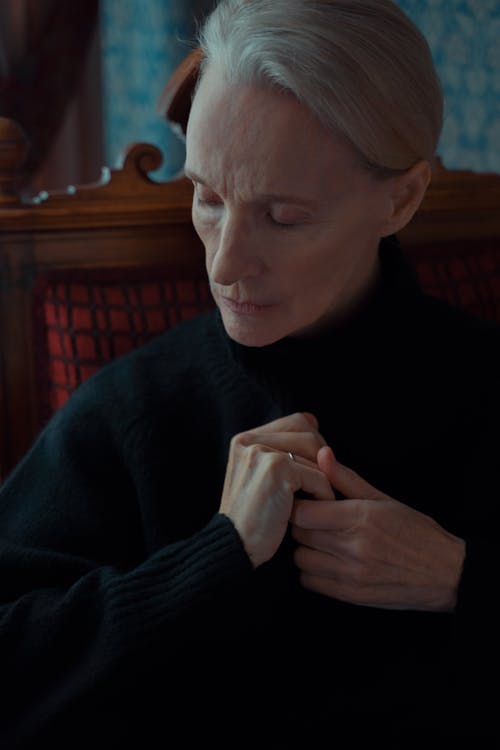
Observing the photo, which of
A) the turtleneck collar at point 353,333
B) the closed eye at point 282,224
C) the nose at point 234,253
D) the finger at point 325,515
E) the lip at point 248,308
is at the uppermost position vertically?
the closed eye at point 282,224

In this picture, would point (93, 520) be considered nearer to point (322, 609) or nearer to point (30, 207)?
point (322, 609)

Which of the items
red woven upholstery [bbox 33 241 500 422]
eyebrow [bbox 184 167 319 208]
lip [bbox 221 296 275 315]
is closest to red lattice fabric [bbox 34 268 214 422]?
red woven upholstery [bbox 33 241 500 422]

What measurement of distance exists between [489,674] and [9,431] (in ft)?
3.01

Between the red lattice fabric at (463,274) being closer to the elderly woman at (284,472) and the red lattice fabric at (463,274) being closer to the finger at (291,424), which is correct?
the elderly woman at (284,472)

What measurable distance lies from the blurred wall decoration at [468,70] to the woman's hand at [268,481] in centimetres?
165

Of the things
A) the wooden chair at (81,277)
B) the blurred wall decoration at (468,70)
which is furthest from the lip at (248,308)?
the blurred wall decoration at (468,70)

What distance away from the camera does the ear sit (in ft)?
4.00

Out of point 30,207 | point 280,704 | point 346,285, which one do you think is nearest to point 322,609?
point 280,704

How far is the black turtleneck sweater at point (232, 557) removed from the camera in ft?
3.84

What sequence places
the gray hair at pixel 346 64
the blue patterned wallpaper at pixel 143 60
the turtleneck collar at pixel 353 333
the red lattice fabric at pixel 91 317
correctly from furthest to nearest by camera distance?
the blue patterned wallpaper at pixel 143 60, the red lattice fabric at pixel 91 317, the turtleneck collar at pixel 353 333, the gray hair at pixel 346 64

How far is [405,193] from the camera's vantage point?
1.25m

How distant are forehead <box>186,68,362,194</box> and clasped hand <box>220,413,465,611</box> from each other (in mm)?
295

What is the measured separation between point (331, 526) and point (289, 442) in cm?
11

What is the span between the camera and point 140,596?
116cm
